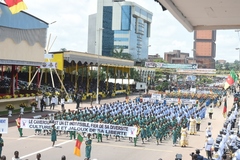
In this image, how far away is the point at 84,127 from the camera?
Result: 1727cm

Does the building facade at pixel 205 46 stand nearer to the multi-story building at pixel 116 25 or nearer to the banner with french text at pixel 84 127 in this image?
the multi-story building at pixel 116 25

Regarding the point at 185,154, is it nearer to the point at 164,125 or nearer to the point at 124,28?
the point at 164,125

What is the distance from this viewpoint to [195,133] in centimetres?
2181

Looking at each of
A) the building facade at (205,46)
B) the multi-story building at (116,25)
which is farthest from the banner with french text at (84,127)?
the building facade at (205,46)

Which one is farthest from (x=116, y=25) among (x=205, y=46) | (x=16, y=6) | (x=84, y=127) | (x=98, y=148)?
(x=16, y=6)

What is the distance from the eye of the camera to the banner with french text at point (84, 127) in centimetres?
1709

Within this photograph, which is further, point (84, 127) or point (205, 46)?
point (205, 46)

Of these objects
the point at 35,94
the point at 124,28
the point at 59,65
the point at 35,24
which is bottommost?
the point at 35,94

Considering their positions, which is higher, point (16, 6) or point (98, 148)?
point (16, 6)

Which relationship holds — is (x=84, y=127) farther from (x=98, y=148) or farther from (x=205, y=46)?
(x=205, y=46)

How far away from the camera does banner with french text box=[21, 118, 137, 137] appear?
56.1 feet

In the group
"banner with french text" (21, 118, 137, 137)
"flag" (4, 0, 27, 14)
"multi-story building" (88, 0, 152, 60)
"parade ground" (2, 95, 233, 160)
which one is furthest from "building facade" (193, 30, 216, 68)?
"flag" (4, 0, 27, 14)

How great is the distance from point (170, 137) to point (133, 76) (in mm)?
60767

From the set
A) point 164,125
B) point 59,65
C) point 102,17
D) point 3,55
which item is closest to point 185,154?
point 164,125
